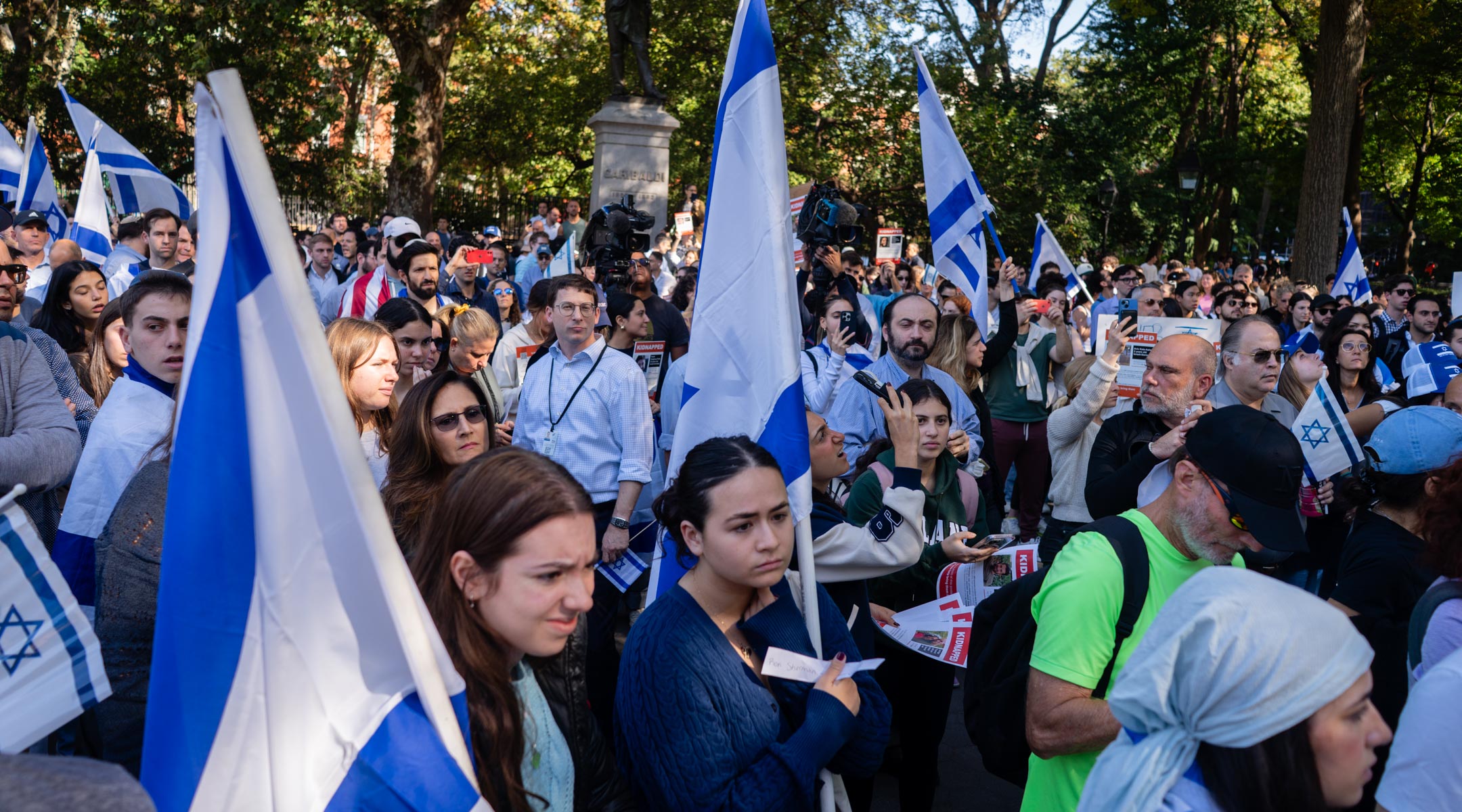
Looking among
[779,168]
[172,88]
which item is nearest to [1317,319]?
[779,168]

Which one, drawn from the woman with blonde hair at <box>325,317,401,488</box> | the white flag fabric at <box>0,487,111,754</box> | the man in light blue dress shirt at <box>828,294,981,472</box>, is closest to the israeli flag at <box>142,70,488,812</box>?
the white flag fabric at <box>0,487,111,754</box>

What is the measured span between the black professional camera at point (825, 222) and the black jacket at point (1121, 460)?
3016mm

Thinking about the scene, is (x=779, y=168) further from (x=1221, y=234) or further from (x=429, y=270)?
(x=1221, y=234)

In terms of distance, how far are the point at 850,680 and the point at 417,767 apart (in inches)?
49.7

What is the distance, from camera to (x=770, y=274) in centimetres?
341

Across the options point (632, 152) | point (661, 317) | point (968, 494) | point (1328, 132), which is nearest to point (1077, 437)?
point (968, 494)

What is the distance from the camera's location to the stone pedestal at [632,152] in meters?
16.4

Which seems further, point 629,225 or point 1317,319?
point 1317,319

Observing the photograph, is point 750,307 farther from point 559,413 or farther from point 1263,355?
point 1263,355

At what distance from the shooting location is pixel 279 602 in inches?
70.0

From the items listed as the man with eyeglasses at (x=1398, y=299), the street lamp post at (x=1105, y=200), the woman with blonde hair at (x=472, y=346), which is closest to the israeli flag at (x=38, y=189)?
the woman with blonde hair at (x=472, y=346)

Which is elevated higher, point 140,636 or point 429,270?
point 429,270

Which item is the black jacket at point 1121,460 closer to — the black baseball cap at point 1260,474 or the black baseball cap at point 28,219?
the black baseball cap at point 1260,474

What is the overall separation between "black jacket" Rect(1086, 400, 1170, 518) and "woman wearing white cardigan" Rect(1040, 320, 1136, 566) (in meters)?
0.76
